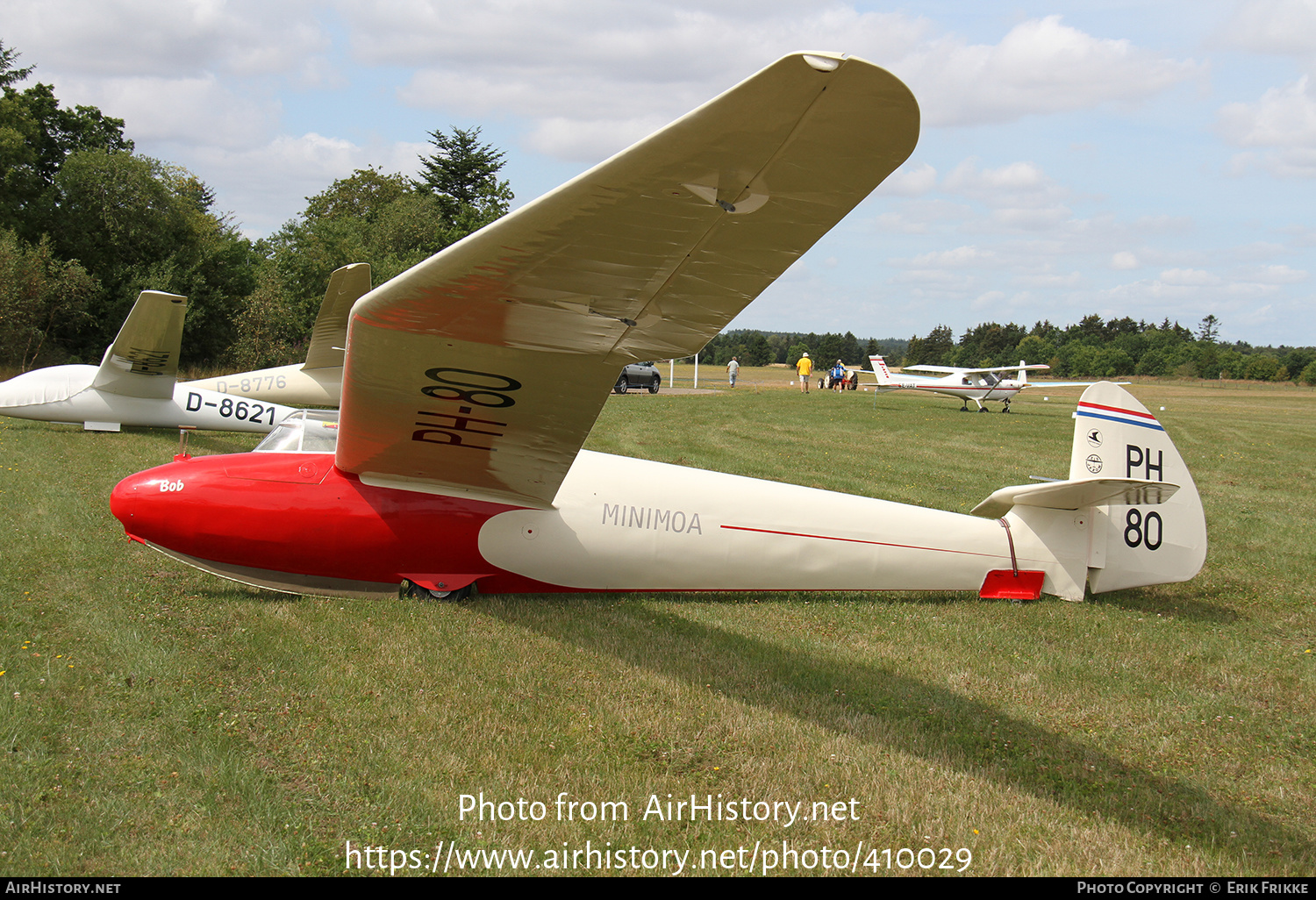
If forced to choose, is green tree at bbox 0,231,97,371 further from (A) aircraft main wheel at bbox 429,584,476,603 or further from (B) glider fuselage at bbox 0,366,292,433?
(A) aircraft main wheel at bbox 429,584,476,603

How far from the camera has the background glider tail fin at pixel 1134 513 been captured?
6.95 meters

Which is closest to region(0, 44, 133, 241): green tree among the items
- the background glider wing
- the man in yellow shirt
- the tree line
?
the tree line

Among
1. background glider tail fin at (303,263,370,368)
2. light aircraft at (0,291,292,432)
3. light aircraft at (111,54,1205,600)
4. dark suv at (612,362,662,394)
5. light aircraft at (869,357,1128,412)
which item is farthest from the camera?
dark suv at (612,362,662,394)

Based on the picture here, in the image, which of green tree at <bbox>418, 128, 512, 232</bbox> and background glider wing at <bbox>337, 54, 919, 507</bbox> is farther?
green tree at <bbox>418, 128, 512, 232</bbox>

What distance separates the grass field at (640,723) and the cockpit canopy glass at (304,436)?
4.06 ft

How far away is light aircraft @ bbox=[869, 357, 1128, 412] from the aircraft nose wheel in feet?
90.3

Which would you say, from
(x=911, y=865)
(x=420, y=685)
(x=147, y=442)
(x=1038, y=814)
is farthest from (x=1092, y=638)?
(x=147, y=442)

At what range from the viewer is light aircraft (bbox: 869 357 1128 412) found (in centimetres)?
3136

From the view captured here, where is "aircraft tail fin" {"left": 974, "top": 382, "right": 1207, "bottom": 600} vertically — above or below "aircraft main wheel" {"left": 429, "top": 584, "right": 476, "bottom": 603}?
above

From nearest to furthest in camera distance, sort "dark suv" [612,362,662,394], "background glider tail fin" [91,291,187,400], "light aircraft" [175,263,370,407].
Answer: "background glider tail fin" [91,291,187,400] < "light aircraft" [175,263,370,407] < "dark suv" [612,362,662,394]

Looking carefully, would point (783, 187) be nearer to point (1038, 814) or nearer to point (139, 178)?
point (1038, 814)

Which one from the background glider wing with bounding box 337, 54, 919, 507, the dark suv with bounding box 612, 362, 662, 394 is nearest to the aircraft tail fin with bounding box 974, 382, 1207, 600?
the background glider wing with bounding box 337, 54, 919, 507

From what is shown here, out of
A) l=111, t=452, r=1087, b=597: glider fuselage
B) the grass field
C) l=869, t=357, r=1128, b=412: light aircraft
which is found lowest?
the grass field

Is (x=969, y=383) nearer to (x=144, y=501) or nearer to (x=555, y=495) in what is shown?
(x=555, y=495)
